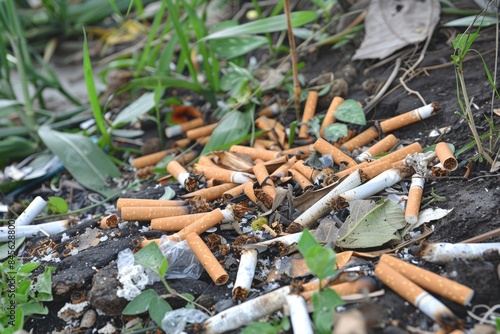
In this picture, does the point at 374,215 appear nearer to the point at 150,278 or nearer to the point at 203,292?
the point at 203,292

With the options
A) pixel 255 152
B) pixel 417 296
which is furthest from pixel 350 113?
pixel 417 296

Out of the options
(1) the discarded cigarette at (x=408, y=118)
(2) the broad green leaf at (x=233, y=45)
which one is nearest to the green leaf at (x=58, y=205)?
(2) the broad green leaf at (x=233, y=45)

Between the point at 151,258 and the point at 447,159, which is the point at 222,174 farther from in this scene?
the point at 447,159

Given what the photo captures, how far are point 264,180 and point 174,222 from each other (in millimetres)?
297

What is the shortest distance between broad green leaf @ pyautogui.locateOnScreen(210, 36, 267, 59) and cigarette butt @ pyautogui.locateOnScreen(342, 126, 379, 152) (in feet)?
2.47

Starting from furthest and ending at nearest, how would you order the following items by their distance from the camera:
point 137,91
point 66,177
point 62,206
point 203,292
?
point 137,91, point 66,177, point 62,206, point 203,292

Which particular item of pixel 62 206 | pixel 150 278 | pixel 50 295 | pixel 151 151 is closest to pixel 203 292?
pixel 150 278

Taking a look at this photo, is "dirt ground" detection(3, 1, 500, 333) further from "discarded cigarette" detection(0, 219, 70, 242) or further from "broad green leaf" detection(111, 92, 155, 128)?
"broad green leaf" detection(111, 92, 155, 128)

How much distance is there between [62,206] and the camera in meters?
2.08

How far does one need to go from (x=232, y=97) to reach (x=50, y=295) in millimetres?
1138

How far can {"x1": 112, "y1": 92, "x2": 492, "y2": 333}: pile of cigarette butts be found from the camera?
4.39 ft

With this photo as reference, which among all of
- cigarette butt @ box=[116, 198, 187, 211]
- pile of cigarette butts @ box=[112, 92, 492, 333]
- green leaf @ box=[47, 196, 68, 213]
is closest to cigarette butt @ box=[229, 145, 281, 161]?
pile of cigarette butts @ box=[112, 92, 492, 333]

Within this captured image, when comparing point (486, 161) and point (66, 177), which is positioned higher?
point (486, 161)

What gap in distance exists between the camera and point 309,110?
222 cm
